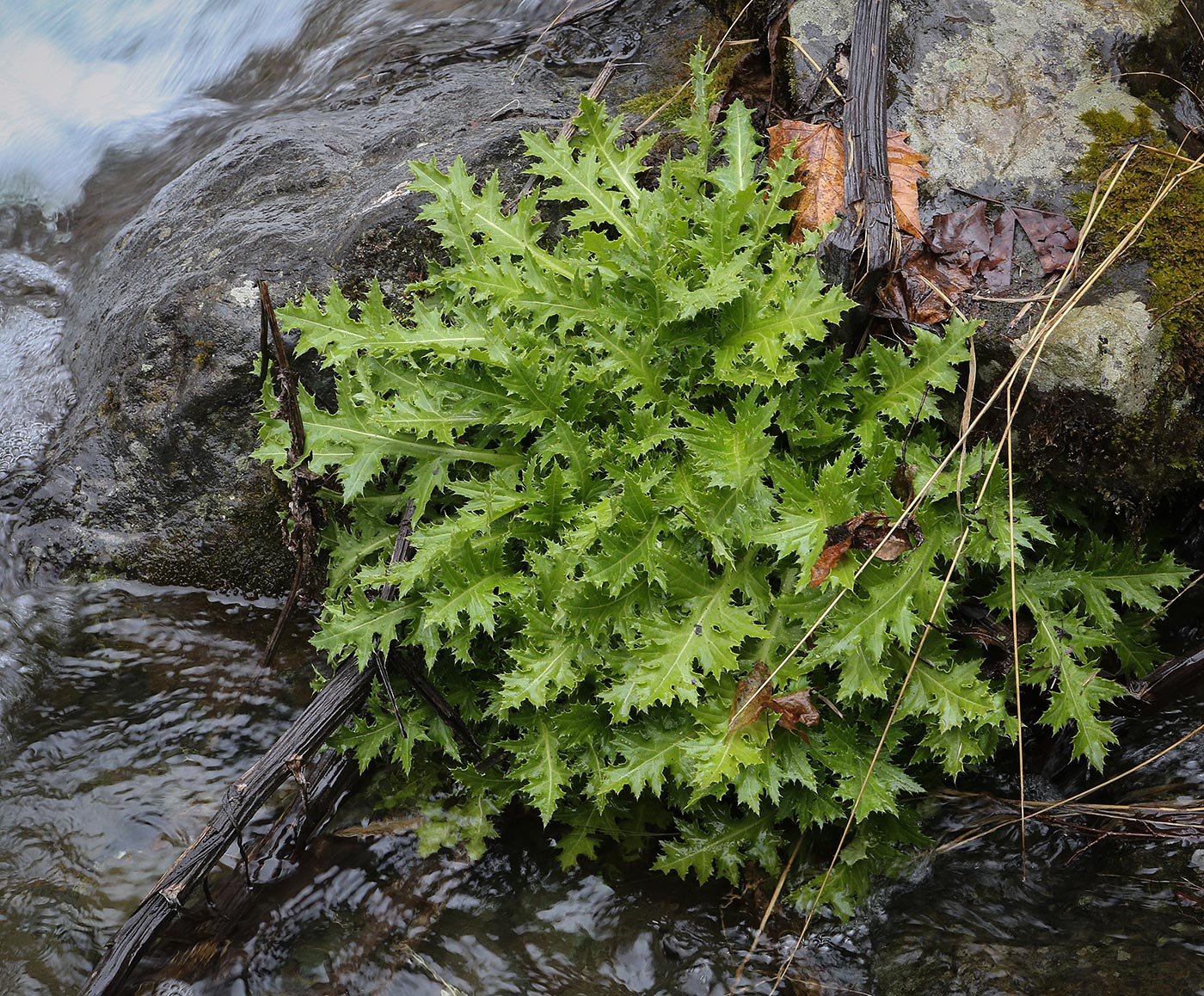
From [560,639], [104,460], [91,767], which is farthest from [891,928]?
[104,460]

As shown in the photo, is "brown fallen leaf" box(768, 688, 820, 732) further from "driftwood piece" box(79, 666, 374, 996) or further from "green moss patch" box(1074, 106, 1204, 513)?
"driftwood piece" box(79, 666, 374, 996)

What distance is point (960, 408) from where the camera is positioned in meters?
2.93

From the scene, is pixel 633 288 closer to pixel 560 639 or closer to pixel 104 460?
pixel 560 639

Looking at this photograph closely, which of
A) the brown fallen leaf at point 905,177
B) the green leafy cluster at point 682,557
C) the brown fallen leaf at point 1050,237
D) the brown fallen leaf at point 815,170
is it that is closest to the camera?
the green leafy cluster at point 682,557

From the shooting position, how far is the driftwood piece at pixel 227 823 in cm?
279

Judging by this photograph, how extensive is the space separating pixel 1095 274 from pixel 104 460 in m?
3.93

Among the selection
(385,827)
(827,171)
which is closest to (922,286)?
(827,171)

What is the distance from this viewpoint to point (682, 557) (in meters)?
2.80

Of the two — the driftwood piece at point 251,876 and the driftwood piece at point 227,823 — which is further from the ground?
the driftwood piece at point 227,823

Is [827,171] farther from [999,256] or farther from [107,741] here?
[107,741]

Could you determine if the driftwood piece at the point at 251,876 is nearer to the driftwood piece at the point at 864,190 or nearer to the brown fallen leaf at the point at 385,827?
the brown fallen leaf at the point at 385,827

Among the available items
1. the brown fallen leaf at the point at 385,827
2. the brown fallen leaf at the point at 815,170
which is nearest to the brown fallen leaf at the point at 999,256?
the brown fallen leaf at the point at 815,170

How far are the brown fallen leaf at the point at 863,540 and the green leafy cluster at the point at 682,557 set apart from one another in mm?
35

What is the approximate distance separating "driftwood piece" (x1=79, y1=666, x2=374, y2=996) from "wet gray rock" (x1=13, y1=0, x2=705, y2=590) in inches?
40.2
